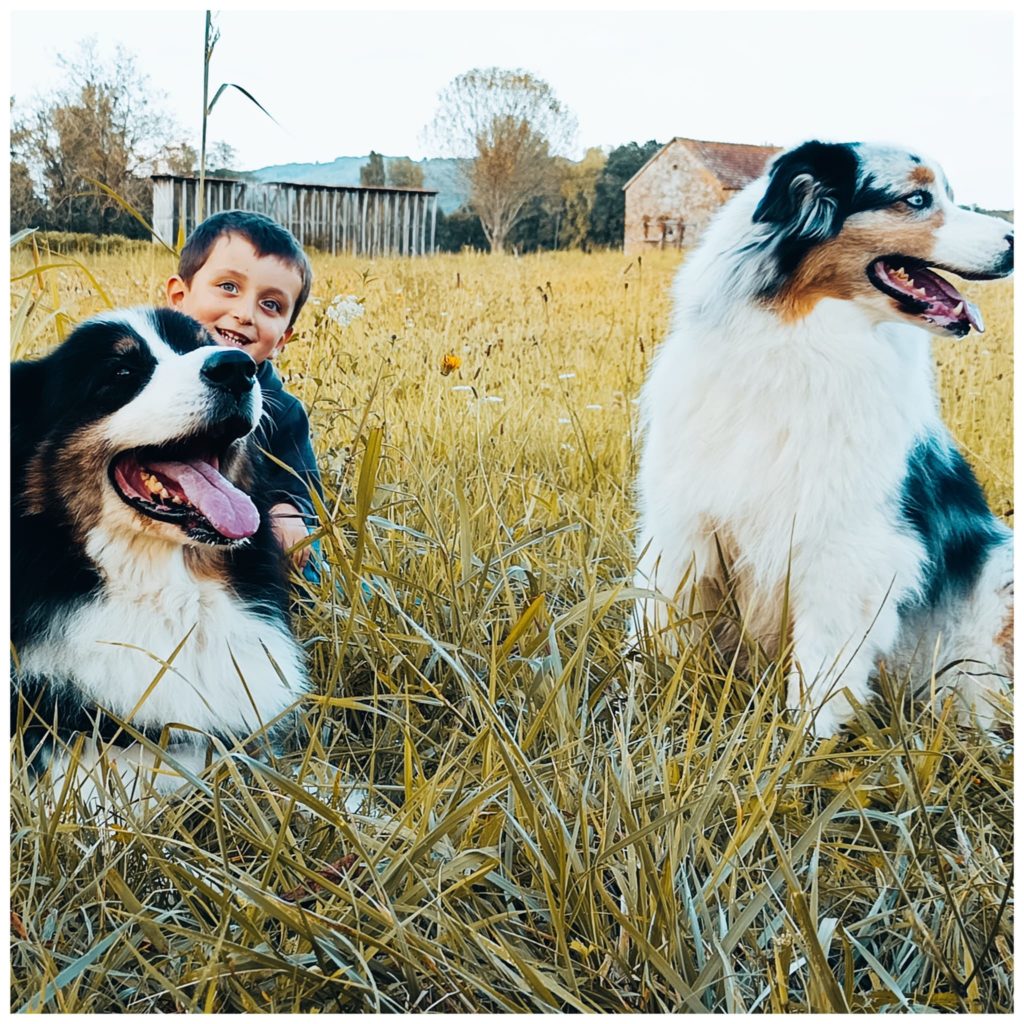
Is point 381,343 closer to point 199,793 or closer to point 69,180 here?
point 69,180

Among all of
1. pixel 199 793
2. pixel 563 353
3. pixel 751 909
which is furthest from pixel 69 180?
pixel 751 909

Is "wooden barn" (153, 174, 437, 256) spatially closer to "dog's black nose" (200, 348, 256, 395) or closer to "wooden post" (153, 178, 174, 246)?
"wooden post" (153, 178, 174, 246)

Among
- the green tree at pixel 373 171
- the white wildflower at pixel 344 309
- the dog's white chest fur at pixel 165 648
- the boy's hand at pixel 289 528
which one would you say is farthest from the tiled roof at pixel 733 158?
the dog's white chest fur at pixel 165 648

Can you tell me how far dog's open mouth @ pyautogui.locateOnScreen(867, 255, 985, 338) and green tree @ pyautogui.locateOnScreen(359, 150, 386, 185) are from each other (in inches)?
35.0

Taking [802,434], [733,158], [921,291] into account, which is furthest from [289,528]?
[921,291]

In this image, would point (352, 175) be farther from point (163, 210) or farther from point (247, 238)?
point (163, 210)

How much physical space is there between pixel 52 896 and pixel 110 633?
400 mm

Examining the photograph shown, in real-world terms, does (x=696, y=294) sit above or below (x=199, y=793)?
above

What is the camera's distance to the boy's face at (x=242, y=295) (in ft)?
5.88

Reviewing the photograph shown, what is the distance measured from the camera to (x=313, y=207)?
1.89m

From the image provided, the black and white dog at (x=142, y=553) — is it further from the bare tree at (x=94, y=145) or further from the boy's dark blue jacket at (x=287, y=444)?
the bare tree at (x=94, y=145)

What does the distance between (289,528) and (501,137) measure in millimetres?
814

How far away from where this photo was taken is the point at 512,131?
1908 mm

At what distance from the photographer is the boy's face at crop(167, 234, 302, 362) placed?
1793 millimetres
